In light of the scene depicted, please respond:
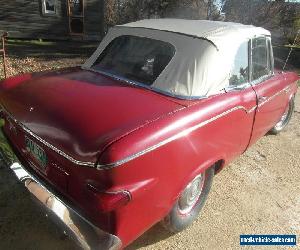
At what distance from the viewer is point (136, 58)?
351 cm

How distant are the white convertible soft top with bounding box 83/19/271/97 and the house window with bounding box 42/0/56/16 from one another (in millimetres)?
12451

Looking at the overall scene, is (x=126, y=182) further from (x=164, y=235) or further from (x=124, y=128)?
(x=164, y=235)

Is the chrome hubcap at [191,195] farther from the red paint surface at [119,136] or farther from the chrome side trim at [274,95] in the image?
the chrome side trim at [274,95]

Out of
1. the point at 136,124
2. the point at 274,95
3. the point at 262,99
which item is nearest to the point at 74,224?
the point at 136,124

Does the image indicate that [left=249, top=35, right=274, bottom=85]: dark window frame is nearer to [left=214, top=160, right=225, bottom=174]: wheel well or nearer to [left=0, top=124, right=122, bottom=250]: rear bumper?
[left=214, top=160, right=225, bottom=174]: wheel well

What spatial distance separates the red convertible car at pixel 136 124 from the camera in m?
2.31

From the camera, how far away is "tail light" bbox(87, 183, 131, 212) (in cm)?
221

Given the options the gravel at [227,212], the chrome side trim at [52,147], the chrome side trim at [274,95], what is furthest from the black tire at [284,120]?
the chrome side trim at [52,147]

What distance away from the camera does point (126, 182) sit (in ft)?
7.48

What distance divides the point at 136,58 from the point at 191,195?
154cm

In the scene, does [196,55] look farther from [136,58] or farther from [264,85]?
[264,85]

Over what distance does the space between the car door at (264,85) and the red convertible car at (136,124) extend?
3 cm

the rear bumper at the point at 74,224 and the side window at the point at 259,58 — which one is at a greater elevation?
the side window at the point at 259,58

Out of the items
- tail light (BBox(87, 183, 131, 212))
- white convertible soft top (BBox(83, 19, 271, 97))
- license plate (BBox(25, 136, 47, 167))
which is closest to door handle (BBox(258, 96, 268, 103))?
white convertible soft top (BBox(83, 19, 271, 97))
